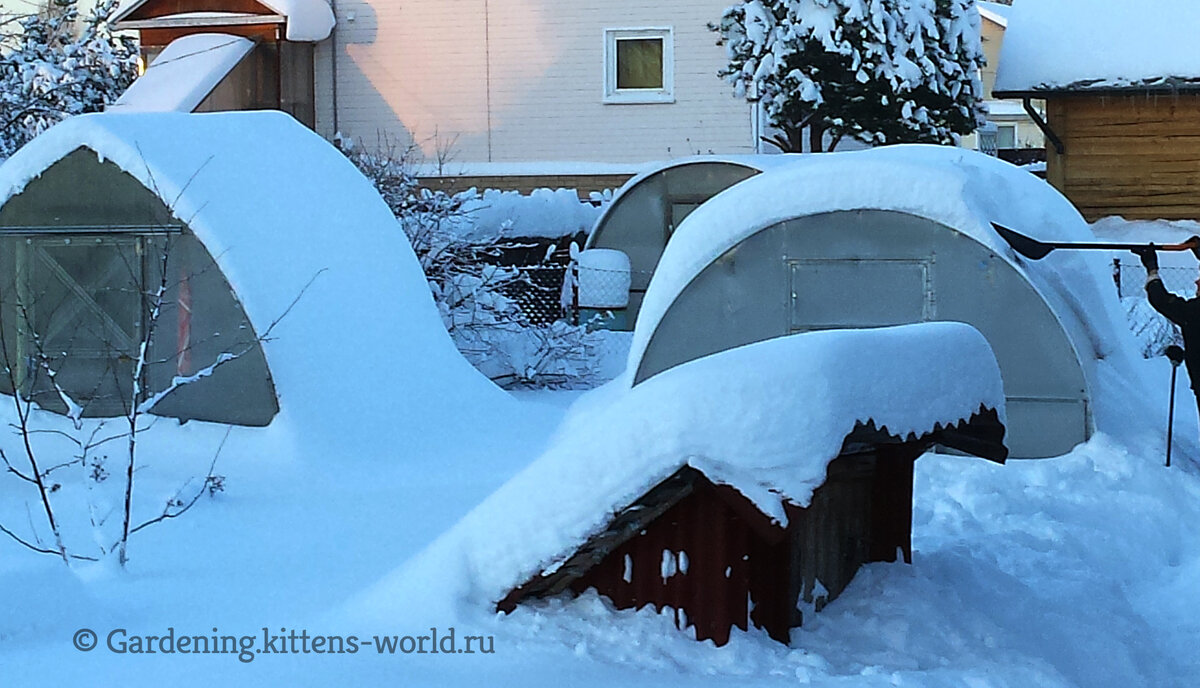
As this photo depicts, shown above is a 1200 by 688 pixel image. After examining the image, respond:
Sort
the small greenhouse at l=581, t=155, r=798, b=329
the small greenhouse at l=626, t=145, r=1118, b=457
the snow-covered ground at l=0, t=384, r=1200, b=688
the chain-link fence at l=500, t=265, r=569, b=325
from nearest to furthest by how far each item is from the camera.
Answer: the snow-covered ground at l=0, t=384, r=1200, b=688 < the small greenhouse at l=626, t=145, r=1118, b=457 < the small greenhouse at l=581, t=155, r=798, b=329 < the chain-link fence at l=500, t=265, r=569, b=325

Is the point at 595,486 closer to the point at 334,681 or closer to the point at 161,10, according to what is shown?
the point at 334,681

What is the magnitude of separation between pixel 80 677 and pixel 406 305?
23.8 feet

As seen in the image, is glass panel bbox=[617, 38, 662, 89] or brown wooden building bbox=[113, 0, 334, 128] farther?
glass panel bbox=[617, 38, 662, 89]

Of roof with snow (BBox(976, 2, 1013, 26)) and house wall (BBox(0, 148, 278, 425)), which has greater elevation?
roof with snow (BBox(976, 2, 1013, 26))

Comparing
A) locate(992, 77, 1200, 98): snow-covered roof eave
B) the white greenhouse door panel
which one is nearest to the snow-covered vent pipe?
the white greenhouse door panel

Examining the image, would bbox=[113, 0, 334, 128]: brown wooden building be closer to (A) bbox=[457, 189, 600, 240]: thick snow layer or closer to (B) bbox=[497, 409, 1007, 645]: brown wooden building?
(A) bbox=[457, 189, 600, 240]: thick snow layer

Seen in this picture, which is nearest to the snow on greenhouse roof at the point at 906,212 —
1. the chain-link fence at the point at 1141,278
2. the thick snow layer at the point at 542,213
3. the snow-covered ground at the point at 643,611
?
the snow-covered ground at the point at 643,611

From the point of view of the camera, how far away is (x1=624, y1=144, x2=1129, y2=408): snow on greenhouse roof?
1032cm

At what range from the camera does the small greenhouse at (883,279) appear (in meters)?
10.3

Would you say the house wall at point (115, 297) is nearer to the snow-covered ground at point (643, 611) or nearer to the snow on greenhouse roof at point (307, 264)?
the snow on greenhouse roof at point (307, 264)

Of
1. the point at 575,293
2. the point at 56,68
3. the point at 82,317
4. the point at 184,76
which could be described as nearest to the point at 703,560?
the point at 82,317

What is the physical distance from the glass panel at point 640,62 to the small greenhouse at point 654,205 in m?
4.68

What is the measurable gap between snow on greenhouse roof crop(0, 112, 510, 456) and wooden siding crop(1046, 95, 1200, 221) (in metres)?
13.6

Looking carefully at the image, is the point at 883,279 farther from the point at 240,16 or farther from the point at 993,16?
the point at 993,16
